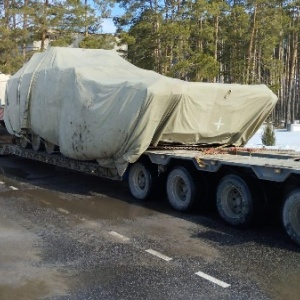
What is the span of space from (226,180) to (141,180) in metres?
2.37

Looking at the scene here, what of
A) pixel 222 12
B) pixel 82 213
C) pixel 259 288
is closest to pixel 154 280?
pixel 259 288

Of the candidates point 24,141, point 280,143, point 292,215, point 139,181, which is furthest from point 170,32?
point 292,215

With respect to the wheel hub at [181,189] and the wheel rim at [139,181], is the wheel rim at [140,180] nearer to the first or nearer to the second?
the wheel rim at [139,181]

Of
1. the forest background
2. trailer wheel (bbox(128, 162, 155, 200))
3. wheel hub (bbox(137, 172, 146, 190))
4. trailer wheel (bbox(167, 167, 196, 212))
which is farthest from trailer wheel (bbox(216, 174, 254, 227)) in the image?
the forest background

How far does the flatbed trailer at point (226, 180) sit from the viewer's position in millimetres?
6324

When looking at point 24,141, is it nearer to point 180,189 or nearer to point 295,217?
point 180,189

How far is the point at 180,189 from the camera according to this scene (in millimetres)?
8406

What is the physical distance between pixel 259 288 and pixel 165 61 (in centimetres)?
2781

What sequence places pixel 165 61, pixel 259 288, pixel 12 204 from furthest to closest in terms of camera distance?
pixel 165 61 < pixel 12 204 < pixel 259 288

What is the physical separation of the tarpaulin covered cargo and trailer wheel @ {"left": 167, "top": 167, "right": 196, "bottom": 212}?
79cm

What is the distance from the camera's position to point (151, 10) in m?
33.3

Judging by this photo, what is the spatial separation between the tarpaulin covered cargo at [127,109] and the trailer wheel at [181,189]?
0.79 metres

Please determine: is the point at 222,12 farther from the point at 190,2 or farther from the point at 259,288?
the point at 259,288

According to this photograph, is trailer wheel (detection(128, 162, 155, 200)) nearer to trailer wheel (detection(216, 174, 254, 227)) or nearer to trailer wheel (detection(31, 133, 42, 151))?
trailer wheel (detection(216, 174, 254, 227))
